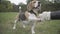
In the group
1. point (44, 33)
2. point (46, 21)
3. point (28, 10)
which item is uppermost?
point (28, 10)

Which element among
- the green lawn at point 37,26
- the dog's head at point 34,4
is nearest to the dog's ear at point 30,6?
the dog's head at point 34,4

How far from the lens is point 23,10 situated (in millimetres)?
1615

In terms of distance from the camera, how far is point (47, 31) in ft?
5.31

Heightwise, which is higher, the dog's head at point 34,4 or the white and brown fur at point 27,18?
the dog's head at point 34,4

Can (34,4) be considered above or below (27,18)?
above

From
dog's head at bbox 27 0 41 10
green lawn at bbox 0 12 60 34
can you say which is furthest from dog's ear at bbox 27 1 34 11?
green lawn at bbox 0 12 60 34

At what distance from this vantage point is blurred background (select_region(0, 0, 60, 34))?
1.61 metres

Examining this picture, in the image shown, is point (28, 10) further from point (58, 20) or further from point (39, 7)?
point (58, 20)

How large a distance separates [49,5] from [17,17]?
1.09 feet

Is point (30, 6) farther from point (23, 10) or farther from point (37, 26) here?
point (37, 26)

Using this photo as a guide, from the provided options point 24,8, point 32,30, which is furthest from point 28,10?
point 32,30

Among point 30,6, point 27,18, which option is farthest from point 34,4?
point 27,18

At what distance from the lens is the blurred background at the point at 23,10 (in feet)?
5.29

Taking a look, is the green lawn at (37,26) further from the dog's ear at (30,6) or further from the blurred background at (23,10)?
the dog's ear at (30,6)
